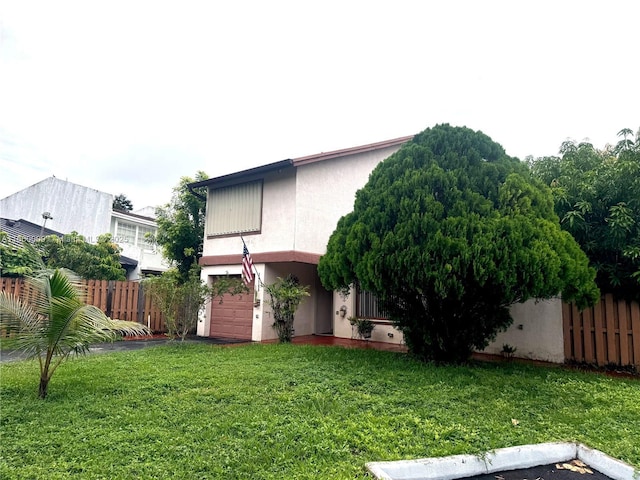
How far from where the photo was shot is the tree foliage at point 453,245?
6.26 meters

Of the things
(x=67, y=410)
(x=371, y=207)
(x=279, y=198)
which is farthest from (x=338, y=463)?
(x=279, y=198)

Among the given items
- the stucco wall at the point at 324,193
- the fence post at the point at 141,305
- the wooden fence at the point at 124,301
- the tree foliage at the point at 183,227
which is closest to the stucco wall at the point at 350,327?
the stucco wall at the point at 324,193

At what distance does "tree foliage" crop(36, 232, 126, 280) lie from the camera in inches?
588

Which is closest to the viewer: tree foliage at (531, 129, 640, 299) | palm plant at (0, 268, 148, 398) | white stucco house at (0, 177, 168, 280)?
palm plant at (0, 268, 148, 398)

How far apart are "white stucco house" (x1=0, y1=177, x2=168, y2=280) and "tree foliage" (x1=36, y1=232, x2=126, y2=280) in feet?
23.9

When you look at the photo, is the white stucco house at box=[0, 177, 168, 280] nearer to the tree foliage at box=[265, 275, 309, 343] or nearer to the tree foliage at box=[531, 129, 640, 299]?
the tree foliage at box=[265, 275, 309, 343]

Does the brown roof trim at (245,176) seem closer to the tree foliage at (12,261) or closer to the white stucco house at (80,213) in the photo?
the tree foliage at (12,261)

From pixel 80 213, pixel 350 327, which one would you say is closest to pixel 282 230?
pixel 350 327

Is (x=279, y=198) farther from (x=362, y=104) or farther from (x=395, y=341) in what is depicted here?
(x=395, y=341)

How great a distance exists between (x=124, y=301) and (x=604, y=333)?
1420cm

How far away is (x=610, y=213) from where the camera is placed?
305 inches

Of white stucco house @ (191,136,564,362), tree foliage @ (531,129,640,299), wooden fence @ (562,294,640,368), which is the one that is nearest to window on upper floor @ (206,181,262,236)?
white stucco house @ (191,136,564,362)

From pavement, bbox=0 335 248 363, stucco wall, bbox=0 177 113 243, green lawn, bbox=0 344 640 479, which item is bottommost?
pavement, bbox=0 335 248 363

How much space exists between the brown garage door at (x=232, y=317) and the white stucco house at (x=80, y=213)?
11.9 meters
